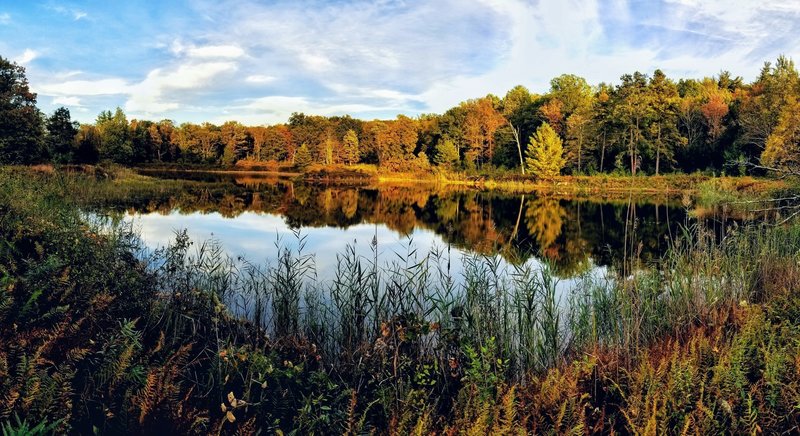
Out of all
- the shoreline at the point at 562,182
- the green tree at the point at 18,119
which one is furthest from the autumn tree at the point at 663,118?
the green tree at the point at 18,119

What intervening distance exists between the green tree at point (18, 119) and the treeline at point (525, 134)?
65 mm

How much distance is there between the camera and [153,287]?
609cm

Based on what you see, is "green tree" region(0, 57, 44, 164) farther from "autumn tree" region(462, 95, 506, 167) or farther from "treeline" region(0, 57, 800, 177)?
"autumn tree" region(462, 95, 506, 167)

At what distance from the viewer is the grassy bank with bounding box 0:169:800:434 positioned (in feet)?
9.23

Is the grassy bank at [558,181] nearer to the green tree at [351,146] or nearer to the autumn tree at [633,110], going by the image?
the autumn tree at [633,110]

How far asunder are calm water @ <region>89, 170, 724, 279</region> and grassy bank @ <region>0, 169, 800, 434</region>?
106 inches

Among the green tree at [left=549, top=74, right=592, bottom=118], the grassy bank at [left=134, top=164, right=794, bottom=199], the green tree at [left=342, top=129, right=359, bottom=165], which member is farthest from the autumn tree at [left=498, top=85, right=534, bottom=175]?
the green tree at [left=342, top=129, right=359, bottom=165]

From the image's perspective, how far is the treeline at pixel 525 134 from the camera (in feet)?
112

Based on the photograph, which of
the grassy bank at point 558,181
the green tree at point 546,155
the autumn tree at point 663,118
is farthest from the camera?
the green tree at point 546,155

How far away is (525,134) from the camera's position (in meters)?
→ 61.3

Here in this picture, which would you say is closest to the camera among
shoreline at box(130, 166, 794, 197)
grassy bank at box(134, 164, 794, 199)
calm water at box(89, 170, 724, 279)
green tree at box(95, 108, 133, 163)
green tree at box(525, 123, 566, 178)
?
calm water at box(89, 170, 724, 279)

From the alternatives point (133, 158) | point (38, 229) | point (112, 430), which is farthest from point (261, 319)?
point (133, 158)

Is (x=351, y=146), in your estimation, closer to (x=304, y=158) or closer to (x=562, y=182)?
(x=304, y=158)

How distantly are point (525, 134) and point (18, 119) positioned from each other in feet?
164
